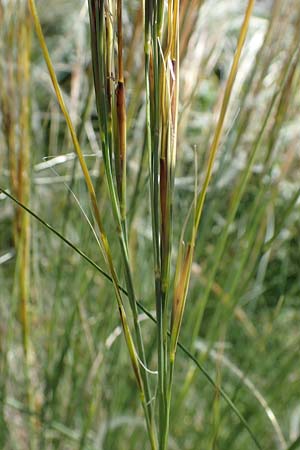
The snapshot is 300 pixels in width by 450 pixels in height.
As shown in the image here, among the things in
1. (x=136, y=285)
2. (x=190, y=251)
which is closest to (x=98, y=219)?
(x=190, y=251)

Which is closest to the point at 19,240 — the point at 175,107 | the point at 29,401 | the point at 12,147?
the point at 12,147

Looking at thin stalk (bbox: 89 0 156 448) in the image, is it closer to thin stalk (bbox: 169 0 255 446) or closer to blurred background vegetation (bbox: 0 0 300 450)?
thin stalk (bbox: 169 0 255 446)

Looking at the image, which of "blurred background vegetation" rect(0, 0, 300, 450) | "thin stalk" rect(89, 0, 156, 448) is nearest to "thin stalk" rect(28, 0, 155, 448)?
"thin stalk" rect(89, 0, 156, 448)

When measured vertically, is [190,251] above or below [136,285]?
above

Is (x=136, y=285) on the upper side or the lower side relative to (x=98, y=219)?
lower

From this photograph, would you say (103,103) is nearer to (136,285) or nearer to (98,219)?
(98,219)

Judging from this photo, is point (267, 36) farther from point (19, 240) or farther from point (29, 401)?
point (29, 401)

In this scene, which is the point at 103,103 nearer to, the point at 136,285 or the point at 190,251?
the point at 190,251

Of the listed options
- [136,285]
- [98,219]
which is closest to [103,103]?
[98,219]

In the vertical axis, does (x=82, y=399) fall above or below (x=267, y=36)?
below

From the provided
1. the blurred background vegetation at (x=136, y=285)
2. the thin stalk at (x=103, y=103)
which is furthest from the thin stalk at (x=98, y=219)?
the blurred background vegetation at (x=136, y=285)

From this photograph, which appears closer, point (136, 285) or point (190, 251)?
point (190, 251)
